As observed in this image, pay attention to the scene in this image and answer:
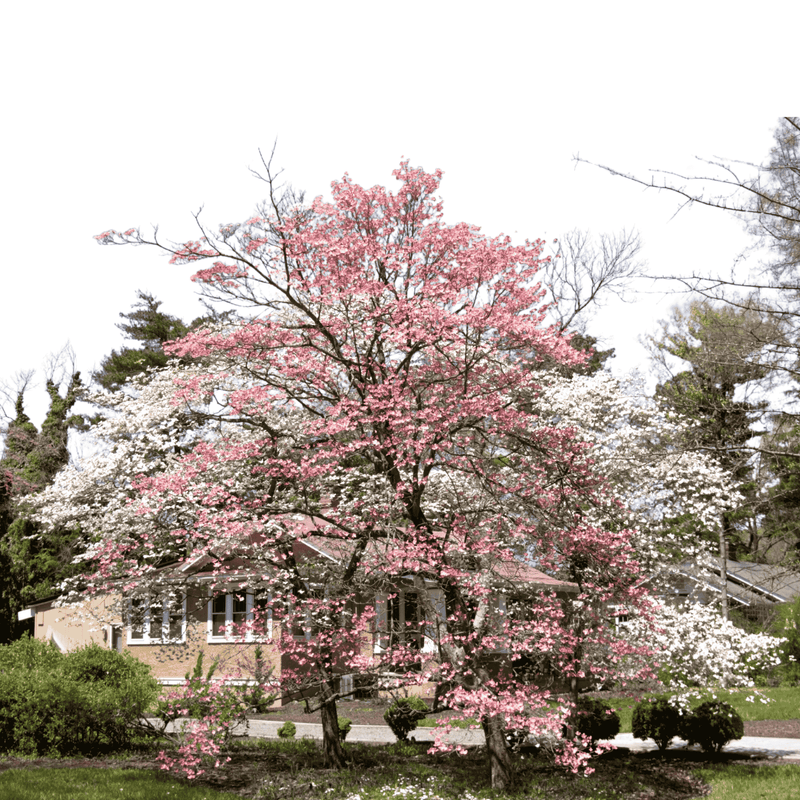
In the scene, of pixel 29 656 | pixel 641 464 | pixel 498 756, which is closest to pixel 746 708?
pixel 641 464

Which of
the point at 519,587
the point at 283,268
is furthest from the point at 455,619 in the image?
the point at 283,268

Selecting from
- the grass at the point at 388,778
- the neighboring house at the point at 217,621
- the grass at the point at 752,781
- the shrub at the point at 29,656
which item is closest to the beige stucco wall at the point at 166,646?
the neighboring house at the point at 217,621

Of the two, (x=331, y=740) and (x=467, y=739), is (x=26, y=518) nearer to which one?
(x=467, y=739)

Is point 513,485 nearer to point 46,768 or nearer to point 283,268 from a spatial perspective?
point 283,268

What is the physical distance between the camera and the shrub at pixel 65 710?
1191 cm

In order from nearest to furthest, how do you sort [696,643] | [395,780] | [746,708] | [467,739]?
[395,780] → [696,643] → [467,739] → [746,708]

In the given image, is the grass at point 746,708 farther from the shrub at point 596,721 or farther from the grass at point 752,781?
the grass at point 752,781

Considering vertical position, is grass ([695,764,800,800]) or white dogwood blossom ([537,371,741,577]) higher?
white dogwood blossom ([537,371,741,577])

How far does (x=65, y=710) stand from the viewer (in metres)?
12.0

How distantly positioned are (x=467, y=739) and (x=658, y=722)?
4.77 m

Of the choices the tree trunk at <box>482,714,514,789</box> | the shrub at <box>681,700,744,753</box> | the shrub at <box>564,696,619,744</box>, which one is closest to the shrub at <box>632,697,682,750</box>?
the shrub at <box>681,700,744,753</box>

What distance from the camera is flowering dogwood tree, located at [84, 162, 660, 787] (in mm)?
10148

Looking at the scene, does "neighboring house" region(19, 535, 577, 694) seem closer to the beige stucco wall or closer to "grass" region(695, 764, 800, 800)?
the beige stucco wall

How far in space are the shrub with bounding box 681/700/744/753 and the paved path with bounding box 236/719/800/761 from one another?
0.71m
